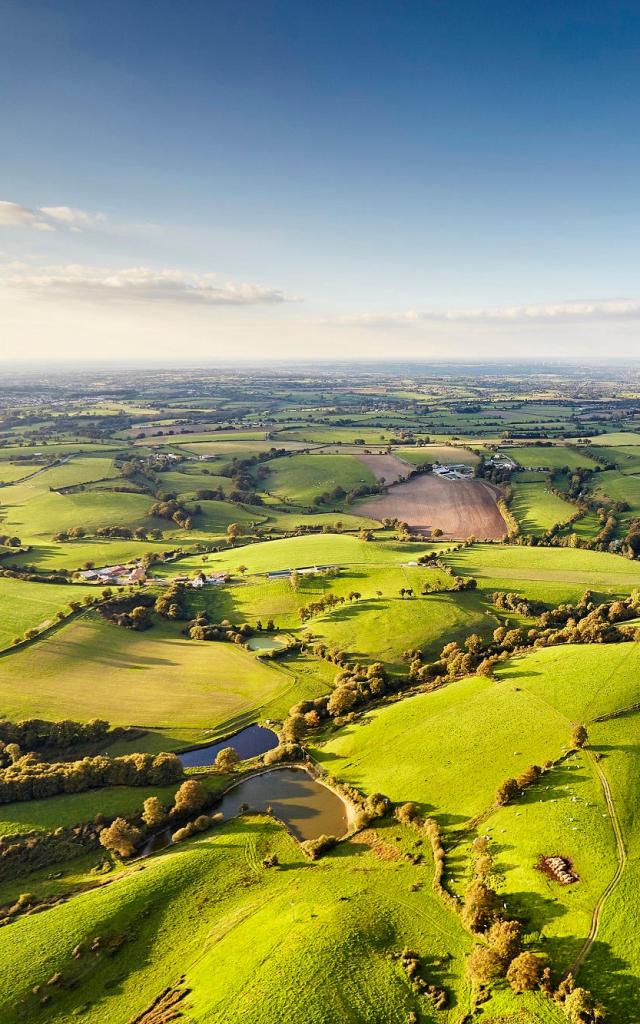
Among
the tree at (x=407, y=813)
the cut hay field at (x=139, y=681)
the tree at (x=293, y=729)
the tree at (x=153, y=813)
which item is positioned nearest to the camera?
the tree at (x=407, y=813)

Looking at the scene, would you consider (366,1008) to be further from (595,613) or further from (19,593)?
(19,593)

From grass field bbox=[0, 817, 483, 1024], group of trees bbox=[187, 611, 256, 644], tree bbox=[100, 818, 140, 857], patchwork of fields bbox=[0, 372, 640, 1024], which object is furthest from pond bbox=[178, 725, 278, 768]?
group of trees bbox=[187, 611, 256, 644]

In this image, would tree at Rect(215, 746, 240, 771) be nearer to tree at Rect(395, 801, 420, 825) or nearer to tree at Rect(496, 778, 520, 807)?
tree at Rect(395, 801, 420, 825)

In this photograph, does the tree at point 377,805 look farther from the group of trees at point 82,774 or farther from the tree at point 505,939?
the group of trees at point 82,774

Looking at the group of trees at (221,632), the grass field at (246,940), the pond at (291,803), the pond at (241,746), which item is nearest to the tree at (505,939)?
the grass field at (246,940)

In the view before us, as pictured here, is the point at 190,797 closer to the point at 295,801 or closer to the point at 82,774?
the point at 295,801

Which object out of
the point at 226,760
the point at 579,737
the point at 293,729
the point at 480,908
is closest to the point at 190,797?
the point at 226,760
